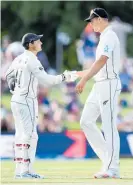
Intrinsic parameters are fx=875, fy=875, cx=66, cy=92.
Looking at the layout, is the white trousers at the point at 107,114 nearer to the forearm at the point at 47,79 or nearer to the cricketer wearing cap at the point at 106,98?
the cricketer wearing cap at the point at 106,98

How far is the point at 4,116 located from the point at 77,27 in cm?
1980

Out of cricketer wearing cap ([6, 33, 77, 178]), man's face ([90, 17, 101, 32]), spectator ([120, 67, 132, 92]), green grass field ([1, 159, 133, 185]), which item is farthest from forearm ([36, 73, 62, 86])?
spectator ([120, 67, 132, 92])

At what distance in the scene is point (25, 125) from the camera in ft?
39.1

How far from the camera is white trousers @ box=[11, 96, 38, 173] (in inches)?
468

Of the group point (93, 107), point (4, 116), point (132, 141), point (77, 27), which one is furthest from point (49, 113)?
point (77, 27)

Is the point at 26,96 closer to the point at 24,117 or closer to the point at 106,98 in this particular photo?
the point at 24,117

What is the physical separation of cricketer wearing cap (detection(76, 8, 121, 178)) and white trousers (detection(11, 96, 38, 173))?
0.70 metres

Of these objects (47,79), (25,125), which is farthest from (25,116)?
(47,79)

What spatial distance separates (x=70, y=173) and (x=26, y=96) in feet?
5.78

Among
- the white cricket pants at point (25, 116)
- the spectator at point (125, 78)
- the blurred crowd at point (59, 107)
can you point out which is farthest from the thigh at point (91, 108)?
the spectator at point (125, 78)

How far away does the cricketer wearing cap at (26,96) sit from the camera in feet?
38.8

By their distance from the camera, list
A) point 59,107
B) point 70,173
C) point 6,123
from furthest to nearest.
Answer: point 59,107 < point 6,123 < point 70,173

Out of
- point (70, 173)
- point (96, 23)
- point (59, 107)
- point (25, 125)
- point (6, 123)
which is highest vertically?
point (96, 23)

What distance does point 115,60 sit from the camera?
11664 millimetres
